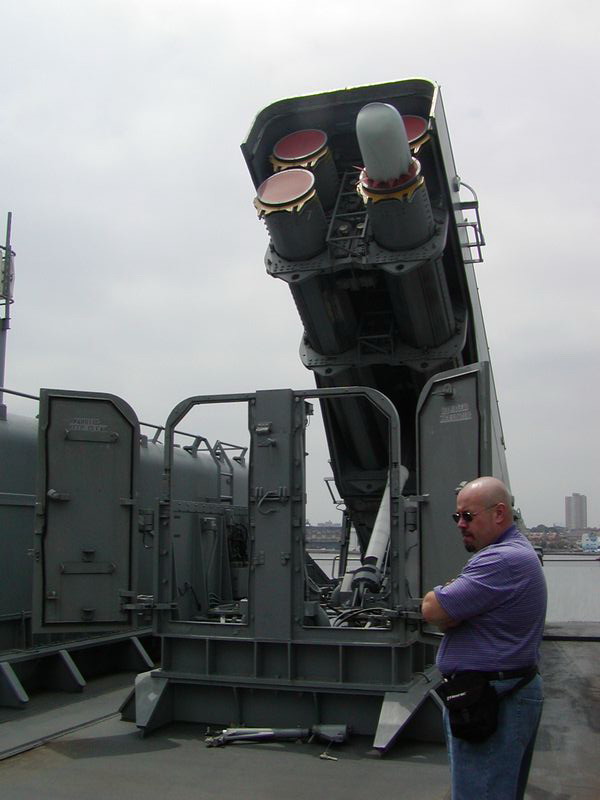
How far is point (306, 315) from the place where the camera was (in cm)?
789

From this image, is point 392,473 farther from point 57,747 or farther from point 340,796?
point 57,747

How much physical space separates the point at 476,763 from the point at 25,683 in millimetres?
5984

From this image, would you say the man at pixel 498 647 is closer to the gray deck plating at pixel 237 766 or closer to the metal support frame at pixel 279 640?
the gray deck plating at pixel 237 766

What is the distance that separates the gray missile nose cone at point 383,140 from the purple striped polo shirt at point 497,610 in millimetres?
4325

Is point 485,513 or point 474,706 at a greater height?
point 485,513

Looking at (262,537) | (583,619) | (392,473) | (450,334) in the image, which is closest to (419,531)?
(392,473)

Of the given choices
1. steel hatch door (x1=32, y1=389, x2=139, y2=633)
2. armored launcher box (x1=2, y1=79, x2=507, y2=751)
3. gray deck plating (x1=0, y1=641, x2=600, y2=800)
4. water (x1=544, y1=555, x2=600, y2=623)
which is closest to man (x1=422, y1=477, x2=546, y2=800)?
gray deck plating (x1=0, y1=641, x2=600, y2=800)

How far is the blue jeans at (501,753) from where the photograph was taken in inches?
107

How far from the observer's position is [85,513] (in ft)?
21.4

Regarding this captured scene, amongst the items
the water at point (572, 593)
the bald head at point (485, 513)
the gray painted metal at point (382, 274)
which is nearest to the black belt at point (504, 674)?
the bald head at point (485, 513)

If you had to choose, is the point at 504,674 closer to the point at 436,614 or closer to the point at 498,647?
the point at 498,647

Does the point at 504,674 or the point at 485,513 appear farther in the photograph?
the point at 485,513

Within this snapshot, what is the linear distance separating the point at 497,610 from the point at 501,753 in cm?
45

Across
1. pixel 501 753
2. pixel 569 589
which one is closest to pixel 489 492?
pixel 501 753
